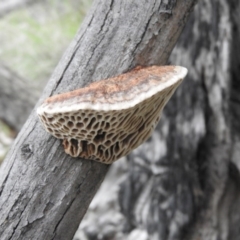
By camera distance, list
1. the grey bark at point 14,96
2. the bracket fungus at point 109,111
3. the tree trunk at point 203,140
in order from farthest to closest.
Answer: the grey bark at point 14,96, the tree trunk at point 203,140, the bracket fungus at point 109,111

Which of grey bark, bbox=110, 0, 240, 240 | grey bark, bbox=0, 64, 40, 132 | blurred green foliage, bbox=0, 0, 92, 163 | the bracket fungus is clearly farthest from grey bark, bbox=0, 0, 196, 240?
blurred green foliage, bbox=0, 0, 92, 163

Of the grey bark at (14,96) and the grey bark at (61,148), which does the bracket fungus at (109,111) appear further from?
the grey bark at (14,96)

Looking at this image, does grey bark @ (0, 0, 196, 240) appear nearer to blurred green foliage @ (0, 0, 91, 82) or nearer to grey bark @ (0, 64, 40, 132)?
grey bark @ (0, 64, 40, 132)

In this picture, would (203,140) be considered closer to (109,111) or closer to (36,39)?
(109,111)

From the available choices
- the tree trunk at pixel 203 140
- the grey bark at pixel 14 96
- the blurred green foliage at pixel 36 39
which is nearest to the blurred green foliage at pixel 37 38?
the blurred green foliage at pixel 36 39

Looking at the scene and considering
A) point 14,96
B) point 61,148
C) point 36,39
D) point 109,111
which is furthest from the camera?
point 36,39

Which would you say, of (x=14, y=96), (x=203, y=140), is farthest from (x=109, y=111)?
(x=14, y=96)
